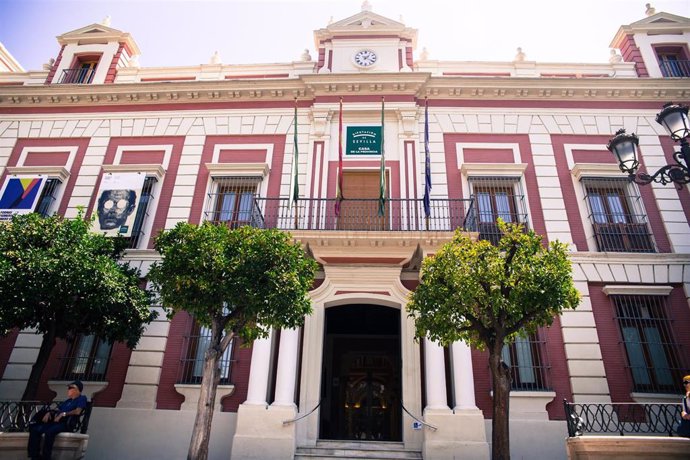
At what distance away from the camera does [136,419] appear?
9.37m

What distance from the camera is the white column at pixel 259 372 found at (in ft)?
28.9

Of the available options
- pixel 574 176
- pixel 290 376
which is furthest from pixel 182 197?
pixel 574 176

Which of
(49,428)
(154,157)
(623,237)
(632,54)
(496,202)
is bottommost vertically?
(49,428)

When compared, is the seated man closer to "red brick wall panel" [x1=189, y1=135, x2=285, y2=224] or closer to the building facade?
the building facade

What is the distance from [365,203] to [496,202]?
135 inches

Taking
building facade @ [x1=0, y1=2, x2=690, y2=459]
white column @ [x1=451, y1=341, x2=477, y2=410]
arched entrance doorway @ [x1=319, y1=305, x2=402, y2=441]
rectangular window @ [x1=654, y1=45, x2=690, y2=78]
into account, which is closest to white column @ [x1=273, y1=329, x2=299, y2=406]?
building facade @ [x1=0, y1=2, x2=690, y2=459]

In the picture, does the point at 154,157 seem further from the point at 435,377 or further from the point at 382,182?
the point at 435,377

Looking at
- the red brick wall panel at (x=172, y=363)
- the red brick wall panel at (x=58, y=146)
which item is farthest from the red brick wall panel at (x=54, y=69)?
the red brick wall panel at (x=172, y=363)

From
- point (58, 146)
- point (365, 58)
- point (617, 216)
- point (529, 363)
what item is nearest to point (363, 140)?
point (365, 58)

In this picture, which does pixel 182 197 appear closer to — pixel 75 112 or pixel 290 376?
pixel 75 112

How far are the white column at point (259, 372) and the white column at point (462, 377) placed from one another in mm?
3830

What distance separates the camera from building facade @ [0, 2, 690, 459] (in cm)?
926

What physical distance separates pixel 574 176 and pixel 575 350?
4.65 m

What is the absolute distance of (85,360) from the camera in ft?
33.6
